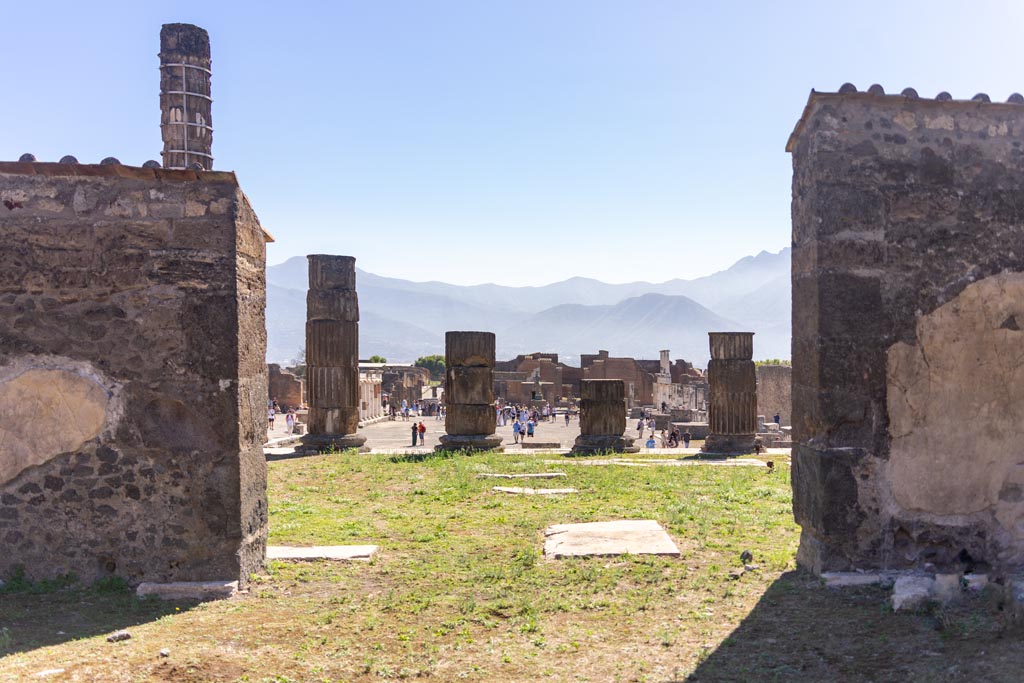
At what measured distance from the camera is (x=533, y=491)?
11617 mm

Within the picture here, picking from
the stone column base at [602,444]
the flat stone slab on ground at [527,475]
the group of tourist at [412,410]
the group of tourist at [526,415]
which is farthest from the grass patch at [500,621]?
the group of tourist at [412,410]

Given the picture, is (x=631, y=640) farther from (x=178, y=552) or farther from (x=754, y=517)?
(x=754, y=517)

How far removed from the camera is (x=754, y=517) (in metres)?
9.36

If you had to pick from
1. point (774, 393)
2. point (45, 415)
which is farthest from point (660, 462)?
point (774, 393)

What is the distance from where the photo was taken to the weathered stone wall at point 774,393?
36625mm

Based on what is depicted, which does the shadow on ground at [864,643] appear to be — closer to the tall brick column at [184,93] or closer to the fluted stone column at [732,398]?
the tall brick column at [184,93]

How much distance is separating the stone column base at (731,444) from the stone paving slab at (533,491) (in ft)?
22.7

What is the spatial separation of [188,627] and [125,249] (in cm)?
296

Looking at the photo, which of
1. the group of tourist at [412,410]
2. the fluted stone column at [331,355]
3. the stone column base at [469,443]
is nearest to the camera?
the stone column base at [469,443]

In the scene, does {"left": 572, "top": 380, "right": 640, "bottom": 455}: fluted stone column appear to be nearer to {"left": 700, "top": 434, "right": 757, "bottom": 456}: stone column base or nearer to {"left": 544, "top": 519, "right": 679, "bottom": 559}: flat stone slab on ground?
{"left": 700, "top": 434, "right": 757, "bottom": 456}: stone column base

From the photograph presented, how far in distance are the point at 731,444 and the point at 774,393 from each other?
20.4 meters

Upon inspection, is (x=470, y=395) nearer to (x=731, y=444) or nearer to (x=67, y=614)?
(x=731, y=444)

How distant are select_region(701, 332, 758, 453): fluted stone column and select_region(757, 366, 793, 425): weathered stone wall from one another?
1931 centimetres

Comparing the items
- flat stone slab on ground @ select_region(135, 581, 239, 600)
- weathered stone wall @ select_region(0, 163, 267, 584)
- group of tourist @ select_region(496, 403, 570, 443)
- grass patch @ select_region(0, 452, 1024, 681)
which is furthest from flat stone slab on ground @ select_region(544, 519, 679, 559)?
group of tourist @ select_region(496, 403, 570, 443)
